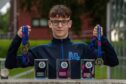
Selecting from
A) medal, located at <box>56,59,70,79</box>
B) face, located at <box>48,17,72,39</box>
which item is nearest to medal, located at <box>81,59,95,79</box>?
medal, located at <box>56,59,70,79</box>

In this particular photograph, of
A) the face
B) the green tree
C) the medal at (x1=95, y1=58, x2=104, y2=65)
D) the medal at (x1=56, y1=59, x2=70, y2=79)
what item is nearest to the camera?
the medal at (x1=56, y1=59, x2=70, y2=79)

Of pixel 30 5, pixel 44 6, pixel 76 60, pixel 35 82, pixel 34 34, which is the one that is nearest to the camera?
pixel 35 82

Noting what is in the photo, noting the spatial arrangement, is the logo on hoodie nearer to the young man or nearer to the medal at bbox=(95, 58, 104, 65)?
the young man

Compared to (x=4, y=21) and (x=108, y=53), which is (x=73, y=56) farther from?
(x=4, y=21)

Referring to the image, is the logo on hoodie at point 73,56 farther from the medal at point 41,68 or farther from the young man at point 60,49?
the medal at point 41,68

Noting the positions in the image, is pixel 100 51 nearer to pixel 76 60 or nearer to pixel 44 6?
pixel 76 60

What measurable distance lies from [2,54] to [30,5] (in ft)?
18.1

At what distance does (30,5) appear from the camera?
824 inches

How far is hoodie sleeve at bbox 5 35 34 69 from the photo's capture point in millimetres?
4848

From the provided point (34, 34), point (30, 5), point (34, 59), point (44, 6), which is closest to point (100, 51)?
point (34, 59)

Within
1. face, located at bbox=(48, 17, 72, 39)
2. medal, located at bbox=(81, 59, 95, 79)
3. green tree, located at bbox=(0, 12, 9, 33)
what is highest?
green tree, located at bbox=(0, 12, 9, 33)

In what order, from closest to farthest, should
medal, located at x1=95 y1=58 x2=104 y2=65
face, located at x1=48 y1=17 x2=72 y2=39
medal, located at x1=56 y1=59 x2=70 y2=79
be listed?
1. medal, located at x1=56 y1=59 x2=70 y2=79
2. medal, located at x1=95 y1=58 x2=104 y2=65
3. face, located at x1=48 y1=17 x2=72 y2=39

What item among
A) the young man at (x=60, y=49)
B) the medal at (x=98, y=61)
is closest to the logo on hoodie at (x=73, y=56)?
the young man at (x=60, y=49)

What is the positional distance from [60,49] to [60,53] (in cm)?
5
